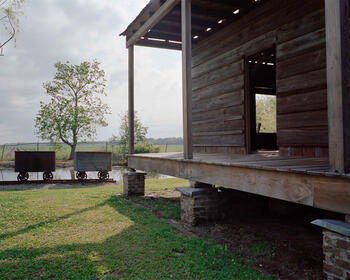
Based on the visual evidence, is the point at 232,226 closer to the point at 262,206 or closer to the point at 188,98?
the point at 262,206

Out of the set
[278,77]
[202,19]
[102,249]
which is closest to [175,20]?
[202,19]

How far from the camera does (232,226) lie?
5.29 m

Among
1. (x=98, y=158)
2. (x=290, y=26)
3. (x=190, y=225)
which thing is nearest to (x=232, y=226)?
(x=190, y=225)

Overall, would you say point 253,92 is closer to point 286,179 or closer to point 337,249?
point 286,179

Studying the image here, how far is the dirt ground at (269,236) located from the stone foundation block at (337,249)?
55 cm

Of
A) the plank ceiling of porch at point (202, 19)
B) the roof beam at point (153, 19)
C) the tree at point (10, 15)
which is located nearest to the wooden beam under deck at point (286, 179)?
the roof beam at point (153, 19)

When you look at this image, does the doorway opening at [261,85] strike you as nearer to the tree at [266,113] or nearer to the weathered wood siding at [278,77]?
the weathered wood siding at [278,77]

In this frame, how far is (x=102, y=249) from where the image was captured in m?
4.18

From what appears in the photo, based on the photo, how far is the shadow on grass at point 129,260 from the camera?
335cm

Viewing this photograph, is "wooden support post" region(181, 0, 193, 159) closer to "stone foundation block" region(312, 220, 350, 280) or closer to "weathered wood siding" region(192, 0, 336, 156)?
"weathered wood siding" region(192, 0, 336, 156)

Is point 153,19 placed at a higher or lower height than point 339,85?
higher

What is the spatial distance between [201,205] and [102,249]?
200 cm


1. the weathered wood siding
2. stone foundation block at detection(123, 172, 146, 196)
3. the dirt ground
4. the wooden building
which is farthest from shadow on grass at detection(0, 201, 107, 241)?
the weathered wood siding

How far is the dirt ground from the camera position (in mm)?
3572
